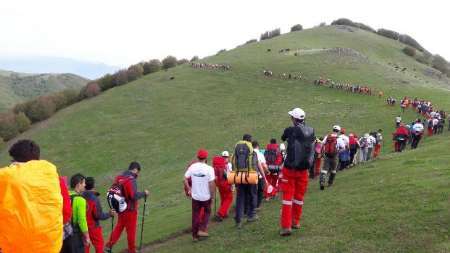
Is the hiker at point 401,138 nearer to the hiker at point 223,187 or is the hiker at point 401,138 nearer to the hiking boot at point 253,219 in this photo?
the hiker at point 223,187

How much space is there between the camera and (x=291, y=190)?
12.1 metres

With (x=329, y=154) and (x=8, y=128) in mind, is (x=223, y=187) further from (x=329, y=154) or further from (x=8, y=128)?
(x=8, y=128)

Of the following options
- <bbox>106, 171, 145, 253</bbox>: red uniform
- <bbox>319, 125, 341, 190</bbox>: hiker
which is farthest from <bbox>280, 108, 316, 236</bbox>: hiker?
<bbox>319, 125, 341, 190</bbox>: hiker

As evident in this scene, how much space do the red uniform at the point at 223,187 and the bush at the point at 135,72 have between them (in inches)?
3152

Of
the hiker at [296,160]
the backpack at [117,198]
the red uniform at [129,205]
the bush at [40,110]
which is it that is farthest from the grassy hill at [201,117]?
the bush at [40,110]

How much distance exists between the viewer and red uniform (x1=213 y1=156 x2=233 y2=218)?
17359 millimetres

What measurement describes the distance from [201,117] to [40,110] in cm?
3403

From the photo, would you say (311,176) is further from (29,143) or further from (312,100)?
(312,100)

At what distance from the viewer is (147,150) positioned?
51781 millimetres

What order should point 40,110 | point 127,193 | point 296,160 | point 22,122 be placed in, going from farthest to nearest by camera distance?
point 40,110
point 22,122
point 127,193
point 296,160

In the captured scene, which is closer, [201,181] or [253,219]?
[201,181]

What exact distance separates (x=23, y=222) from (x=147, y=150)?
45.2m

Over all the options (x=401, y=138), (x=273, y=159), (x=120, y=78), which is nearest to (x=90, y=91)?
(x=120, y=78)

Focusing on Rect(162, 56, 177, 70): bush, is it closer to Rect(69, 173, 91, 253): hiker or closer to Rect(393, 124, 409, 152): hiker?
Rect(393, 124, 409, 152): hiker
